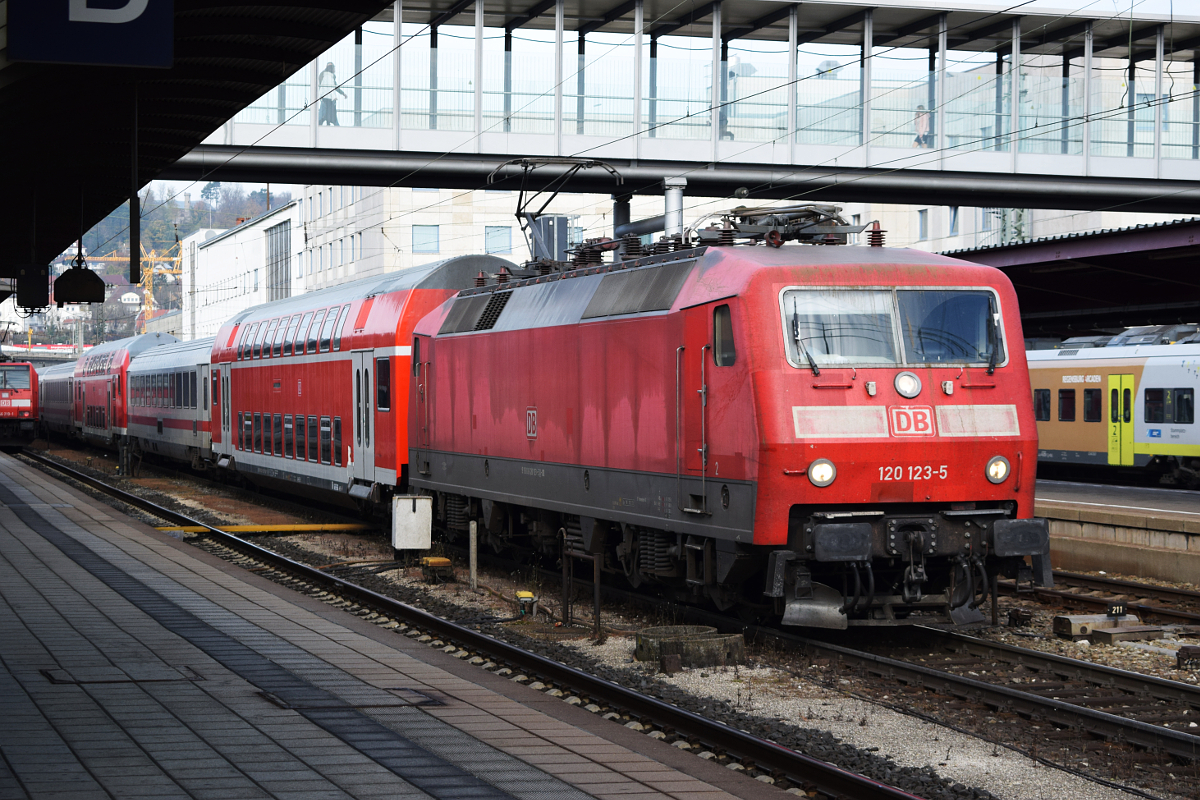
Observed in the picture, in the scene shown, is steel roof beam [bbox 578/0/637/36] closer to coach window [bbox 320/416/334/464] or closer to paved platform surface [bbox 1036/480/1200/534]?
paved platform surface [bbox 1036/480/1200/534]

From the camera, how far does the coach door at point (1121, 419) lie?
2781cm

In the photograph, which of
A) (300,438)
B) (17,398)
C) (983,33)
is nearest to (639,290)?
(300,438)

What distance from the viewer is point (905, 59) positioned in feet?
114

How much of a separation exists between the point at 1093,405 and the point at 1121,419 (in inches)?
38.1

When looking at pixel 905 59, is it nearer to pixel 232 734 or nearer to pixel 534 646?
pixel 534 646

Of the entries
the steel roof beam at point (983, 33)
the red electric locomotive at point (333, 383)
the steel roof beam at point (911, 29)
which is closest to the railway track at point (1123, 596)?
the red electric locomotive at point (333, 383)

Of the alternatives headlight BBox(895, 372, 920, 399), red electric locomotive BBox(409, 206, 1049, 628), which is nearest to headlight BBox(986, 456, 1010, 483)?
red electric locomotive BBox(409, 206, 1049, 628)

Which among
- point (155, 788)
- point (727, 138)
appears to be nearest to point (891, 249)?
point (155, 788)

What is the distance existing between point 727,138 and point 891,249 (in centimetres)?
2093

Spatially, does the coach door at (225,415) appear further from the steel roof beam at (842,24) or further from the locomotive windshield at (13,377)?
the locomotive windshield at (13,377)

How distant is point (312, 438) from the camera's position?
23297mm

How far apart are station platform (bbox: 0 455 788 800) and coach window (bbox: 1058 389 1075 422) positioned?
2024cm

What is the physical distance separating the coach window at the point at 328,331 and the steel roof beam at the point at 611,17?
47.2 feet

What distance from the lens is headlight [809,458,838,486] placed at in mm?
10875
